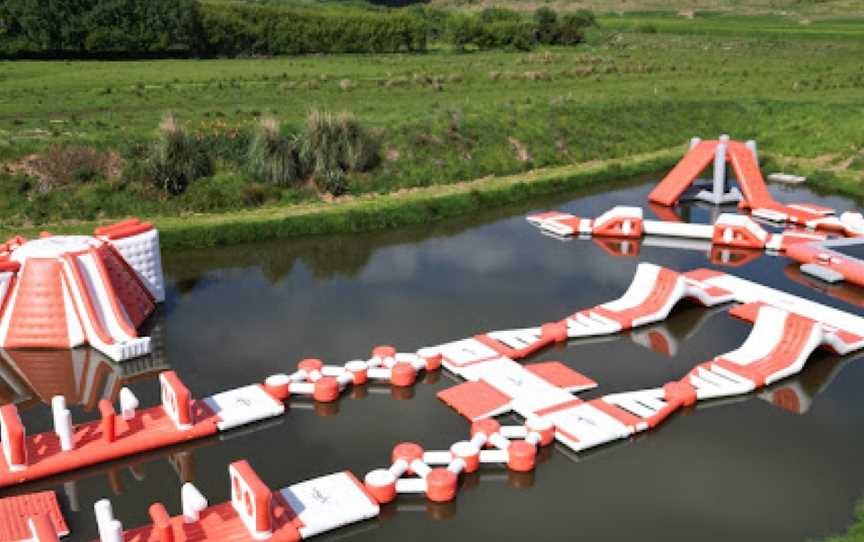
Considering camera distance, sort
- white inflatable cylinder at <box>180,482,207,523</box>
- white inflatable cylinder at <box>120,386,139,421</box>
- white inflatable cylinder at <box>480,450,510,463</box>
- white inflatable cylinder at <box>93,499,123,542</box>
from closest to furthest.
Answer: white inflatable cylinder at <box>93,499,123,542</box> < white inflatable cylinder at <box>180,482,207,523</box> < white inflatable cylinder at <box>480,450,510,463</box> < white inflatable cylinder at <box>120,386,139,421</box>

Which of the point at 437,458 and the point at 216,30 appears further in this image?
the point at 216,30

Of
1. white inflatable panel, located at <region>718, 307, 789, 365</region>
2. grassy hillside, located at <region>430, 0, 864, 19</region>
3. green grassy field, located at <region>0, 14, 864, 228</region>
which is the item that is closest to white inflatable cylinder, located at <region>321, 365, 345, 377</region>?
white inflatable panel, located at <region>718, 307, 789, 365</region>

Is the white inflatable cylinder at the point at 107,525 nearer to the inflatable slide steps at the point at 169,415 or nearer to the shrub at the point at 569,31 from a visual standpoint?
the inflatable slide steps at the point at 169,415

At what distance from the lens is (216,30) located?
206ft

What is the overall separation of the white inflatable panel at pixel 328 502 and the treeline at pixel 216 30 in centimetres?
5411

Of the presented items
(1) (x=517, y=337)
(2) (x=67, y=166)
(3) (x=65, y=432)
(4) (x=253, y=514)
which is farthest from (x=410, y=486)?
(2) (x=67, y=166)

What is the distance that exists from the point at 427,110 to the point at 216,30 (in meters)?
31.3

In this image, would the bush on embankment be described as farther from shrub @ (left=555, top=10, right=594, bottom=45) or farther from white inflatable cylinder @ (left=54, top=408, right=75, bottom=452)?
white inflatable cylinder @ (left=54, top=408, right=75, bottom=452)

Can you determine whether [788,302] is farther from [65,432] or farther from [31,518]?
[31,518]

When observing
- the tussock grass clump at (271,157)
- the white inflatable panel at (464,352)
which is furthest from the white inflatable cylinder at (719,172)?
the white inflatable panel at (464,352)

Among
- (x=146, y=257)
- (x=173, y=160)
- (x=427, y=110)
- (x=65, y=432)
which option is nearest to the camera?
(x=65, y=432)

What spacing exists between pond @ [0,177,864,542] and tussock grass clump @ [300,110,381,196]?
4.21m

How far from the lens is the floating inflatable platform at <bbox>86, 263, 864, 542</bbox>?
12047mm

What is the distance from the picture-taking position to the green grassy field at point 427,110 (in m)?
29.1
